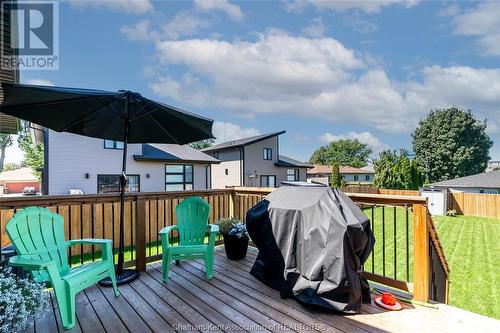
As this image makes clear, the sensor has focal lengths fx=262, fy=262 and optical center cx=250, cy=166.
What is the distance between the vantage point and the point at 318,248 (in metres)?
2.26

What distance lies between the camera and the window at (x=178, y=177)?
11.8 metres

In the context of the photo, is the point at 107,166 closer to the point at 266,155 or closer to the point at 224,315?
the point at 224,315

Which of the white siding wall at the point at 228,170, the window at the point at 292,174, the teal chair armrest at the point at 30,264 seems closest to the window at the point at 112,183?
the white siding wall at the point at 228,170

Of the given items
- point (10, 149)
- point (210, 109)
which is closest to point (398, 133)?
point (210, 109)

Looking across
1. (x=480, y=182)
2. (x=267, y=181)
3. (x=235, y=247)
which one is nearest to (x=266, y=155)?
(x=267, y=181)

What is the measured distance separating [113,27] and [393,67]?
1412 centimetres

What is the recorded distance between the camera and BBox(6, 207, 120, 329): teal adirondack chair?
76.8 inches

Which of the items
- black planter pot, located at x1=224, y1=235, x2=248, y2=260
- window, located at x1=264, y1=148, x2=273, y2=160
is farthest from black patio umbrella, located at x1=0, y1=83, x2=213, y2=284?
window, located at x1=264, y1=148, x2=273, y2=160

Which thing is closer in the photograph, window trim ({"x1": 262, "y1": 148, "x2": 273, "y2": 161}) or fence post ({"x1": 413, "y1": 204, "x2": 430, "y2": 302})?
fence post ({"x1": 413, "y1": 204, "x2": 430, "y2": 302})

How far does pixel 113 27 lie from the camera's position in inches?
244

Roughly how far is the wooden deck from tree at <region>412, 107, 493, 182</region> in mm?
28639

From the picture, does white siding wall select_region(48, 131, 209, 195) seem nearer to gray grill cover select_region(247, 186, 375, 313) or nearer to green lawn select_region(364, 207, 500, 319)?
green lawn select_region(364, 207, 500, 319)

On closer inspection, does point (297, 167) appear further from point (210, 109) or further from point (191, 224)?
point (191, 224)

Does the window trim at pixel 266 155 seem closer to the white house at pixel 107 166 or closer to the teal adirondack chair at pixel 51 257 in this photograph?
the white house at pixel 107 166
